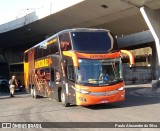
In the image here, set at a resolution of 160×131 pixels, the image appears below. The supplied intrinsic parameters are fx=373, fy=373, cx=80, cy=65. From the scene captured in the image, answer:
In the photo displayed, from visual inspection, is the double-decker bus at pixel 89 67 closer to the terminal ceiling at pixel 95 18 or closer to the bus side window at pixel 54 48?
the bus side window at pixel 54 48

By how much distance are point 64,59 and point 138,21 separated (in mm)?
26780

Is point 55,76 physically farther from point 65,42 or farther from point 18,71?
point 18,71

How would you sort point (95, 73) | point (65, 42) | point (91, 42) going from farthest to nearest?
point (65, 42) < point (91, 42) < point (95, 73)

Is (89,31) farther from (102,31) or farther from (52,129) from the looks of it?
(52,129)

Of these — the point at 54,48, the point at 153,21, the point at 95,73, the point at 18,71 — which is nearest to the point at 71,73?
the point at 95,73

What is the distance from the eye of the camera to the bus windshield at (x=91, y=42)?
15727 millimetres

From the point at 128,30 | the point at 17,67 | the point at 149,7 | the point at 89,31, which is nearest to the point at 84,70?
the point at 89,31

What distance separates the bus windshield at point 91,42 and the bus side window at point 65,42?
36 cm

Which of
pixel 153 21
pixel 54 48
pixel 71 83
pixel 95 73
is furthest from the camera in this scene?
pixel 153 21

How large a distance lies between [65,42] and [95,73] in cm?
221

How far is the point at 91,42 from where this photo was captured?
15.9 meters

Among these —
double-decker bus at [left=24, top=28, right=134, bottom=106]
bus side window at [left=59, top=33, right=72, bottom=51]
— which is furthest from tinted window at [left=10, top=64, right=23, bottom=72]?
bus side window at [left=59, top=33, right=72, bottom=51]

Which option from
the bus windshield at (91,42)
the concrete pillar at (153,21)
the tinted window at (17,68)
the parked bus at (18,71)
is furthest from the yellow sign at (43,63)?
the tinted window at (17,68)

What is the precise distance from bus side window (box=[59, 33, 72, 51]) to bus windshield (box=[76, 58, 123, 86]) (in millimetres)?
1114
